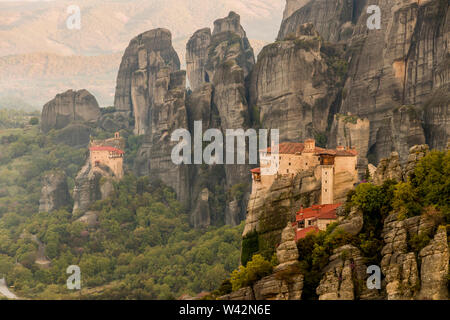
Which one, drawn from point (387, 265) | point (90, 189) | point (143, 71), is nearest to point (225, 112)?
point (90, 189)

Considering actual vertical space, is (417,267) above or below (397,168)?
below

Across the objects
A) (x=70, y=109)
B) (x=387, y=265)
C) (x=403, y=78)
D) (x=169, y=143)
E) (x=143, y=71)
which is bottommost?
(x=387, y=265)

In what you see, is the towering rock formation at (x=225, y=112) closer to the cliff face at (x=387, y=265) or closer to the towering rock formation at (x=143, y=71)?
the towering rock formation at (x=143, y=71)

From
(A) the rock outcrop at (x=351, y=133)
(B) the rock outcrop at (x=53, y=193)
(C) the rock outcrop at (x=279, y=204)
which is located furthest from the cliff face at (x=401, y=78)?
(B) the rock outcrop at (x=53, y=193)

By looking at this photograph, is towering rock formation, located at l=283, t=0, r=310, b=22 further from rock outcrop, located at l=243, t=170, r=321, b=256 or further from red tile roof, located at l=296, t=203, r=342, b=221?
red tile roof, located at l=296, t=203, r=342, b=221

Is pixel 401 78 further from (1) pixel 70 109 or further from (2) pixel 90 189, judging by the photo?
(1) pixel 70 109

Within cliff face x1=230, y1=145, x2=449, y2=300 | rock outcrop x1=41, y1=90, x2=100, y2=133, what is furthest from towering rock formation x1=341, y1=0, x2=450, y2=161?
rock outcrop x1=41, y1=90, x2=100, y2=133
